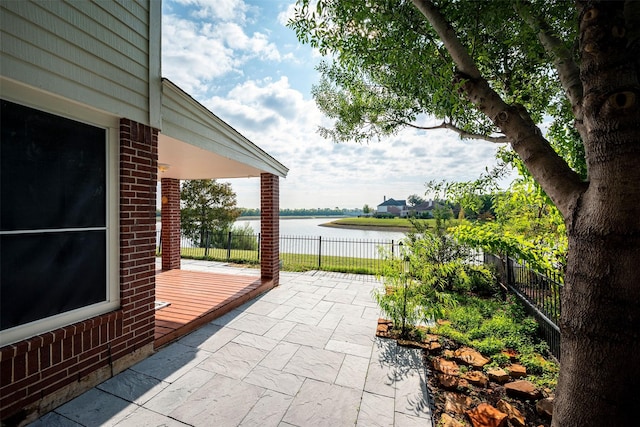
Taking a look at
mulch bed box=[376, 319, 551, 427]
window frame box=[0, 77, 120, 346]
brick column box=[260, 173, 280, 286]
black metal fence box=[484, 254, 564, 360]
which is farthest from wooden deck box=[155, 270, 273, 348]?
black metal fence box=[484, 254, 564, 360]

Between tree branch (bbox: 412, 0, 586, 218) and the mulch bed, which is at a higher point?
tree branch (bbox: 412, 0, 586, 218)

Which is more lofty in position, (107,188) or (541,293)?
(107,188)

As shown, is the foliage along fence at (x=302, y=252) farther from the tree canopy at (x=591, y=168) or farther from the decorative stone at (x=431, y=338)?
the tree canopy at (x=591, y=168)

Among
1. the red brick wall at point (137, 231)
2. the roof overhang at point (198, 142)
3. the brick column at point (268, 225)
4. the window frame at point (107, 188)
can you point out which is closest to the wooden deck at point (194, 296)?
the brick column at point (268, 225)

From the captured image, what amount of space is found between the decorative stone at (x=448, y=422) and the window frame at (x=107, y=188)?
331 cm

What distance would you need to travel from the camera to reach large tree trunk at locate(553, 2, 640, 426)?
134cm

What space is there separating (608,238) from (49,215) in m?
3.92

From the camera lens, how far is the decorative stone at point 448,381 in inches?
108

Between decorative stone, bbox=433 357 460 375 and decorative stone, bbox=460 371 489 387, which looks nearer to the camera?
decorative stone, bbox=460 371 489 387

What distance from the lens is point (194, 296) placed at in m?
5.04

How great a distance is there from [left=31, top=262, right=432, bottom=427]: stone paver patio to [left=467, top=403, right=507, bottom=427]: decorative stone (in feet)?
1.22

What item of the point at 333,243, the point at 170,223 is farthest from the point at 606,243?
the point at 333,243

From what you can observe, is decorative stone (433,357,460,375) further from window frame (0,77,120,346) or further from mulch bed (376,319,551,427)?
window frame (0,77,120,346)

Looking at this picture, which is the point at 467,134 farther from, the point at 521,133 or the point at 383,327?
the point at 383,327
